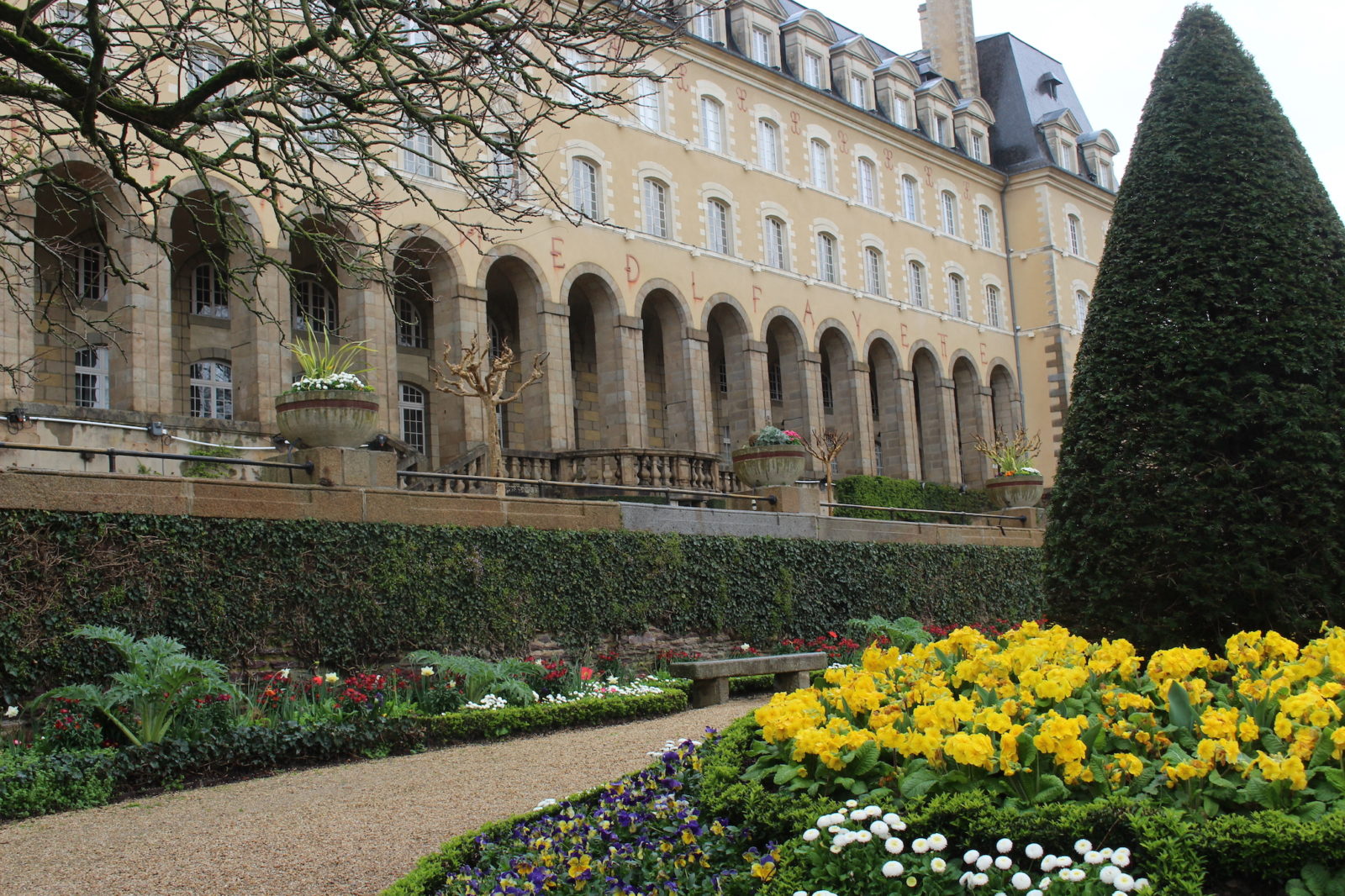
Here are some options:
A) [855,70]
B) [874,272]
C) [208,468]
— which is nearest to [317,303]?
[208,468]

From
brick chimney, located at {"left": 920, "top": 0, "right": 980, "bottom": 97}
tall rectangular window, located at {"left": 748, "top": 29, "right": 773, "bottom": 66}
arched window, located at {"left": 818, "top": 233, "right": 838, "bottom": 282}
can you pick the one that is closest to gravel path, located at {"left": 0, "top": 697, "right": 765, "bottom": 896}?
arched window, located at {"left": 818, "top": 233, "right": 838, "bottom": 282}

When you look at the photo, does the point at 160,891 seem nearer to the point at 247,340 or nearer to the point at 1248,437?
the point at 1248,437

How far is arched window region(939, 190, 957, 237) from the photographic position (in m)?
40.0

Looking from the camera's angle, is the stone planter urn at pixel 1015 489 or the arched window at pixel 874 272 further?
the arched window at pixel 874 272

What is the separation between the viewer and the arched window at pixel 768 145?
33.3 metres

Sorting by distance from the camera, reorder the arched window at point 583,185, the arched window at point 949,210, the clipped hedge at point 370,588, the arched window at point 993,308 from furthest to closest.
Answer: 1. the arched window at point 993,308
2. the arched window at point 949,210
3. the arched window at point 583,185
4. the clipped hedge at point 370,588

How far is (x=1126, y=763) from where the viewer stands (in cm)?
525

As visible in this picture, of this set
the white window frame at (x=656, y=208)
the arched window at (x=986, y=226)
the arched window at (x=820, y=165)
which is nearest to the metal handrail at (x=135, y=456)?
the white window frame at (x=656, y=208)

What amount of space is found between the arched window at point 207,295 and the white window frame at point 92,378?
214 cm

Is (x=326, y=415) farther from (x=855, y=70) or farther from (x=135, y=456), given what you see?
(x=855, y=70)

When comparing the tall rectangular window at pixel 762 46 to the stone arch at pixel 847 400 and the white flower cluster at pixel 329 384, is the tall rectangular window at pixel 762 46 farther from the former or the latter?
the white flower cluster at pixel 329 384

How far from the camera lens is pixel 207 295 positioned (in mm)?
24453

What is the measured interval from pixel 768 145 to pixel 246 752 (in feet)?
85.9

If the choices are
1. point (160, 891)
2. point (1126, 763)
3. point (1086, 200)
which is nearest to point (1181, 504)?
point (1126, 763)
